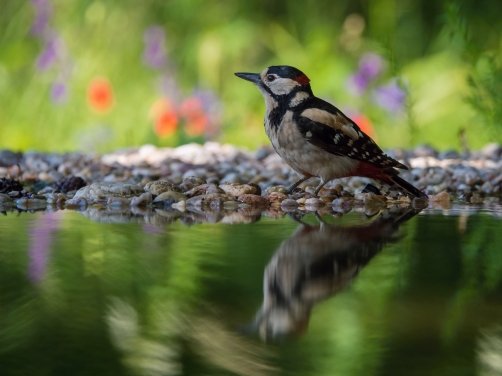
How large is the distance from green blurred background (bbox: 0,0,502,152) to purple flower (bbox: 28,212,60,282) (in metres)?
3.62

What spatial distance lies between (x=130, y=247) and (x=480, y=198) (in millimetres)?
2265

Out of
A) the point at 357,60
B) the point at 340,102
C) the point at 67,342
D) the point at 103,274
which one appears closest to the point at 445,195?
the point at 103,274

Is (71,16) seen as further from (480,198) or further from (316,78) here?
(480,198)

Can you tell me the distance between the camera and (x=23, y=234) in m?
2.69

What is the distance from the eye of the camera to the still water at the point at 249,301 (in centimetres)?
132

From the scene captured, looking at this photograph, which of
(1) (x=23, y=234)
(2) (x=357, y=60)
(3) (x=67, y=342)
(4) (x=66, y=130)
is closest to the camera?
(3) (x=67, y=342)

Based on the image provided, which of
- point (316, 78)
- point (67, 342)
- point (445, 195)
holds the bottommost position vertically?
point (67, 342)

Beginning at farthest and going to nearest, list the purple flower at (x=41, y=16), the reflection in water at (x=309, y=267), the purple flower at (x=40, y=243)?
the purple flower at (x=41, y=16), the purple flower at (x=40, y=243), the reflection in water at (x=309, y=267)

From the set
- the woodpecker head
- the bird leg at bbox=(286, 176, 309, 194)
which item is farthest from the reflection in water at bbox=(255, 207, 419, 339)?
the woodpecker head

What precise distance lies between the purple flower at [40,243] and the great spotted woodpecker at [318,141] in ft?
3.46

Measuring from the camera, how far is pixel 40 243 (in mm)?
2506

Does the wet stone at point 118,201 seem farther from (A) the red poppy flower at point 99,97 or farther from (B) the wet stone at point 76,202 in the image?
(A) the red poppy flower at point 99,97

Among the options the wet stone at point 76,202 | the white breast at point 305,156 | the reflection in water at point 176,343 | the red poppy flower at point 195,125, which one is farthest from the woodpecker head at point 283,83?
the red poppy flower at point 195,125

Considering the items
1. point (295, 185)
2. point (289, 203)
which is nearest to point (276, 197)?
point (289, 203)
